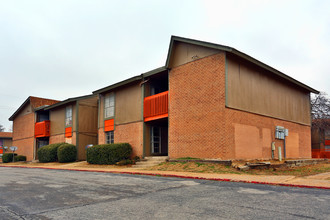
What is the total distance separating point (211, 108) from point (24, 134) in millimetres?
29237

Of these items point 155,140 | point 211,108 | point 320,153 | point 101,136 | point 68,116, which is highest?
point 68,116

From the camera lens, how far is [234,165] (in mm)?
13609

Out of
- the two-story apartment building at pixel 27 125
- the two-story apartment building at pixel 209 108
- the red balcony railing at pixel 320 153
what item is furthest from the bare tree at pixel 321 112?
the two-story apartment building at pixel 27 125

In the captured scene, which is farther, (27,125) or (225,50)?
(27,125)

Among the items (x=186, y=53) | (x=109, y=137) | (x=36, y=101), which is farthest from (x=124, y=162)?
(x=36, y=101)

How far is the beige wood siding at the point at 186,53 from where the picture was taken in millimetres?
16391

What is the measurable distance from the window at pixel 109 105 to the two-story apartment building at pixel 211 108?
1.41 ft

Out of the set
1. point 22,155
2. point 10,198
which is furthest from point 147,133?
point 22,155

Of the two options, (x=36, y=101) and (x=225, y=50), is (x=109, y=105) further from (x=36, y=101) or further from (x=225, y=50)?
(x=36, y=101)

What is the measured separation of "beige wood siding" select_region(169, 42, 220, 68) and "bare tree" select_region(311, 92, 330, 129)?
86.5 feet

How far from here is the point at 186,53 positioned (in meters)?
17.5

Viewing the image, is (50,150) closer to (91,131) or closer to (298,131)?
(91,131)

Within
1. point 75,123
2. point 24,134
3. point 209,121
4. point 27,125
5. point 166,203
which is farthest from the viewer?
point 24,134

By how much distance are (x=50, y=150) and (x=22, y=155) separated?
437 inches
